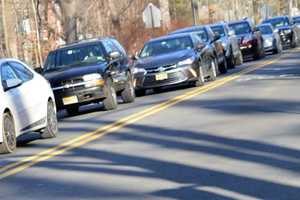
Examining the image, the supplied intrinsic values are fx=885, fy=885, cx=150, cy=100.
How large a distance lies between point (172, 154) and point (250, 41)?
84.5ft

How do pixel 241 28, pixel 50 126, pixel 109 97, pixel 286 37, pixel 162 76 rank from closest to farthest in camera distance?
pixel 50 126, pixel 109 97, pixel 162 76, pixel 241 28, pixel 286 37

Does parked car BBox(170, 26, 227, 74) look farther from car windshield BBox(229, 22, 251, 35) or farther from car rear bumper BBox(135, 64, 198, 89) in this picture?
car windshield BBox(229, 22, 251, 35)

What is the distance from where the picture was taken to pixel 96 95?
19.3 m

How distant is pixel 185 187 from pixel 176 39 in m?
16.1

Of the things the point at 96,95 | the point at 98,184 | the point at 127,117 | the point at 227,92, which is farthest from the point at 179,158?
the point at 227,92

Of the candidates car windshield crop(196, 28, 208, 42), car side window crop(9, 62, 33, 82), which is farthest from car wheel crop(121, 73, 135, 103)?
car windshield crop(196, 28, 208, 42)

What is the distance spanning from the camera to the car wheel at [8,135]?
1347cm

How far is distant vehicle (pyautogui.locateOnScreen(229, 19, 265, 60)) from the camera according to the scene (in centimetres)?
3700

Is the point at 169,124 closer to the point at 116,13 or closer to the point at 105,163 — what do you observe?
the point at 105,163

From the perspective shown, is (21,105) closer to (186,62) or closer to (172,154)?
(172,154)

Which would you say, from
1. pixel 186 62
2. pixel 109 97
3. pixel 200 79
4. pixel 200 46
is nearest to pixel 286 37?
pixel 200 46

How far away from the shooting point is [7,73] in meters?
14.6

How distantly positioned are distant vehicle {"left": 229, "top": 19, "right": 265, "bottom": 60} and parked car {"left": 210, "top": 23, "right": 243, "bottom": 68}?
3.09 m

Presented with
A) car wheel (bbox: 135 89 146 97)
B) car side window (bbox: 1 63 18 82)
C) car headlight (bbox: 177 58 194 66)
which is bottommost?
car wheel (bbox: 135 89 146 97)
